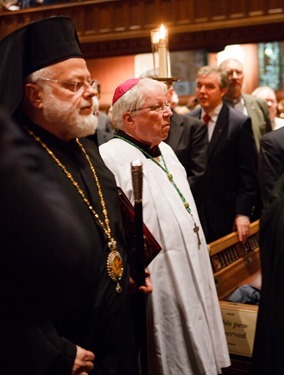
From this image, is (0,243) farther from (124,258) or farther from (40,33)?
(40,33)

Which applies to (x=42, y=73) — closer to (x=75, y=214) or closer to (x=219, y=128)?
(x=75, y=214)

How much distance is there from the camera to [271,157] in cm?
388

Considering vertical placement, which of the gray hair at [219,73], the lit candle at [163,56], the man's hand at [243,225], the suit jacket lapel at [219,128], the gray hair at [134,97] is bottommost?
the man's hand at [243,225]

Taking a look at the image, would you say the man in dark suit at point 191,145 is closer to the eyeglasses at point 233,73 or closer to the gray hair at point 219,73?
the gray hair at point 219,73

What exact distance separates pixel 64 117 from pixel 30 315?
2.48 ft

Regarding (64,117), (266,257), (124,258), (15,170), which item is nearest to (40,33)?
(64,117)

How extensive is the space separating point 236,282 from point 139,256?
212cm

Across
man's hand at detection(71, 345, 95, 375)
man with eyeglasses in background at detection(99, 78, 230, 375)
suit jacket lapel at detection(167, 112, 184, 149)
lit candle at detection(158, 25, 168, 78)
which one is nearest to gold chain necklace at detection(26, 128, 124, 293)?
man's hand at detection(71, 345, 95, 375)

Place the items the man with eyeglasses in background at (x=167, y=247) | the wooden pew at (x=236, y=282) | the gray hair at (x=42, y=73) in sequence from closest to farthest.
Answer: the gray hair at (x=42, y=73) < the man with eyeglasses in background at (x=167, y=247) < the wooden pew at (x=236, y=282)

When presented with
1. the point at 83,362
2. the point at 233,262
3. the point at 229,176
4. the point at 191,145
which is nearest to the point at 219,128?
the point at 229,176

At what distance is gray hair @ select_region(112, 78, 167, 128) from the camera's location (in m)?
2.97

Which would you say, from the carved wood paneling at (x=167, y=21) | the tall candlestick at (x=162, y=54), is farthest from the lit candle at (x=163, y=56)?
the carved wood paneling at (x=167, y=21)

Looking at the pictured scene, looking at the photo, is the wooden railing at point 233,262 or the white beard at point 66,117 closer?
the white beard at point 66,117

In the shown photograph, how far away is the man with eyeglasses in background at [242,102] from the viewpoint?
5602 mm
